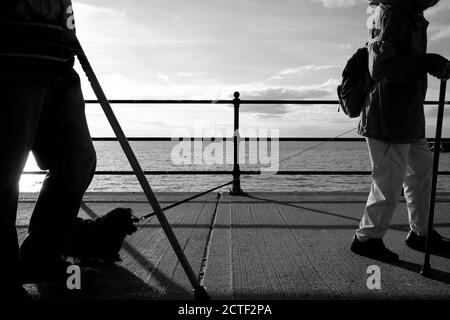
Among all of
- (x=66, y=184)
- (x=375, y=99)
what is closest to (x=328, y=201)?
(x=375, y=99)

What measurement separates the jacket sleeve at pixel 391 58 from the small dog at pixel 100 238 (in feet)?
6.05

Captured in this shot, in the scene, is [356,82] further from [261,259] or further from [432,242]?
[261,259]

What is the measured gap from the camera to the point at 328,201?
5105 millimetres

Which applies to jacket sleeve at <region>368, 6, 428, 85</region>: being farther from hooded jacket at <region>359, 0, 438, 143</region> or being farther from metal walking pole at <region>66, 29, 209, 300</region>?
metal walking pole at <region>66, 29, 209, 300</region>

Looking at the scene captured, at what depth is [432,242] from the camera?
3119mm

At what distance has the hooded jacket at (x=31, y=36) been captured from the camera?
1812mm

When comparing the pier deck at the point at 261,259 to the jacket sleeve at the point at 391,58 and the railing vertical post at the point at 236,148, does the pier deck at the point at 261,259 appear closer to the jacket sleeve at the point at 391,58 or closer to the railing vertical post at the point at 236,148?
the railing vertical post at the point at 236,148

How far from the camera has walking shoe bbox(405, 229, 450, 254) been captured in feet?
10.1

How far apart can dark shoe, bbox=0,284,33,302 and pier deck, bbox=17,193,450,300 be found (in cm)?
26

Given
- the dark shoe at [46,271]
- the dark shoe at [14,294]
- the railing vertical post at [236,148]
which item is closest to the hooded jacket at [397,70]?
the dark shoe at [46,271]

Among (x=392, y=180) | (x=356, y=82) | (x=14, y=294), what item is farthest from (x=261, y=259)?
(x=14, y=294)

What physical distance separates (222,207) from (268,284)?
229 cm

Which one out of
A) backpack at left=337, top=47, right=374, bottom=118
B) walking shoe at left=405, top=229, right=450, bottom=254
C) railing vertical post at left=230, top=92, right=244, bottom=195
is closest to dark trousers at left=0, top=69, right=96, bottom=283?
backpack at left=337, top=47, right=374, bottom=118
